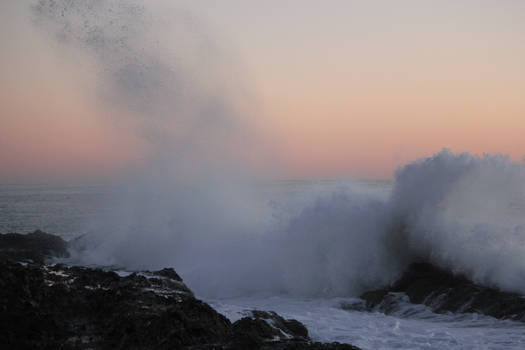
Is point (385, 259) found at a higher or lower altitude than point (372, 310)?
higher

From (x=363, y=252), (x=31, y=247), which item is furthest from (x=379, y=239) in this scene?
(x=31, y=247)

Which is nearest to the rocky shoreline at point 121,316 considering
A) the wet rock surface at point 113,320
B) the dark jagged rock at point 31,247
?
the wet rock surface at point 113,320

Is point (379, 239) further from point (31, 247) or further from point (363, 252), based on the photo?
point (31, 247)

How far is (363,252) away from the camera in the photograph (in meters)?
14.9

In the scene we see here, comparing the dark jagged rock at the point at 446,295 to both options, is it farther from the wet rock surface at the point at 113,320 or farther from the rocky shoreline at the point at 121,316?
the wet rock surface at the point at 113,320

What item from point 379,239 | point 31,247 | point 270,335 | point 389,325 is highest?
point 379,239

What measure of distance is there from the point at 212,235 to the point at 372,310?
411 inches

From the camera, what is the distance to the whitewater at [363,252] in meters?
9.43

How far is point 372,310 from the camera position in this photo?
38.5ft

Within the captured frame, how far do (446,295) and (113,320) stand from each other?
8073mm

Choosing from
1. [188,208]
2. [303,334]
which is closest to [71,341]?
[303,334]

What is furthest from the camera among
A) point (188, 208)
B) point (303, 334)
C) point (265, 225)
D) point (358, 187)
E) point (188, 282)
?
point (188, 208)

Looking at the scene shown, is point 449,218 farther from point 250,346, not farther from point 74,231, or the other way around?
point 74,231

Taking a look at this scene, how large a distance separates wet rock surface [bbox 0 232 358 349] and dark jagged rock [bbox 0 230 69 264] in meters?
11.4
